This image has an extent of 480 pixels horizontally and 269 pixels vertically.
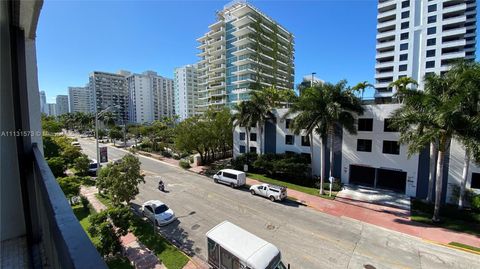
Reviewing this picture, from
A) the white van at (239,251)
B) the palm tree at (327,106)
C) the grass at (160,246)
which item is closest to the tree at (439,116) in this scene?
the palm tree at (327,106)

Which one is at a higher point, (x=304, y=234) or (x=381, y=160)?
(x=381, y=160)

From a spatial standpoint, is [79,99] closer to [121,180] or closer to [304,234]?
[121,180]

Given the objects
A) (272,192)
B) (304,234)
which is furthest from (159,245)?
(272,192)

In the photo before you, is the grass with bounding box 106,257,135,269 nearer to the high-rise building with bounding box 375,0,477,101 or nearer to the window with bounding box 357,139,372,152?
the window with bounding box 357,139,372,152

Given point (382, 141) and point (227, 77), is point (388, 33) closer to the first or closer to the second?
point (227, 77)

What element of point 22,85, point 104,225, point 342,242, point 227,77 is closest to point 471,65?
point 342,242

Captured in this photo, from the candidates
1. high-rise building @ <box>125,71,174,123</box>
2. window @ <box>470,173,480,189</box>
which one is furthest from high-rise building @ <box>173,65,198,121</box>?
window @ <box>470,173,480,189</box>

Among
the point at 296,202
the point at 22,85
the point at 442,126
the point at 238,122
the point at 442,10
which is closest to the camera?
the point at 22,85
